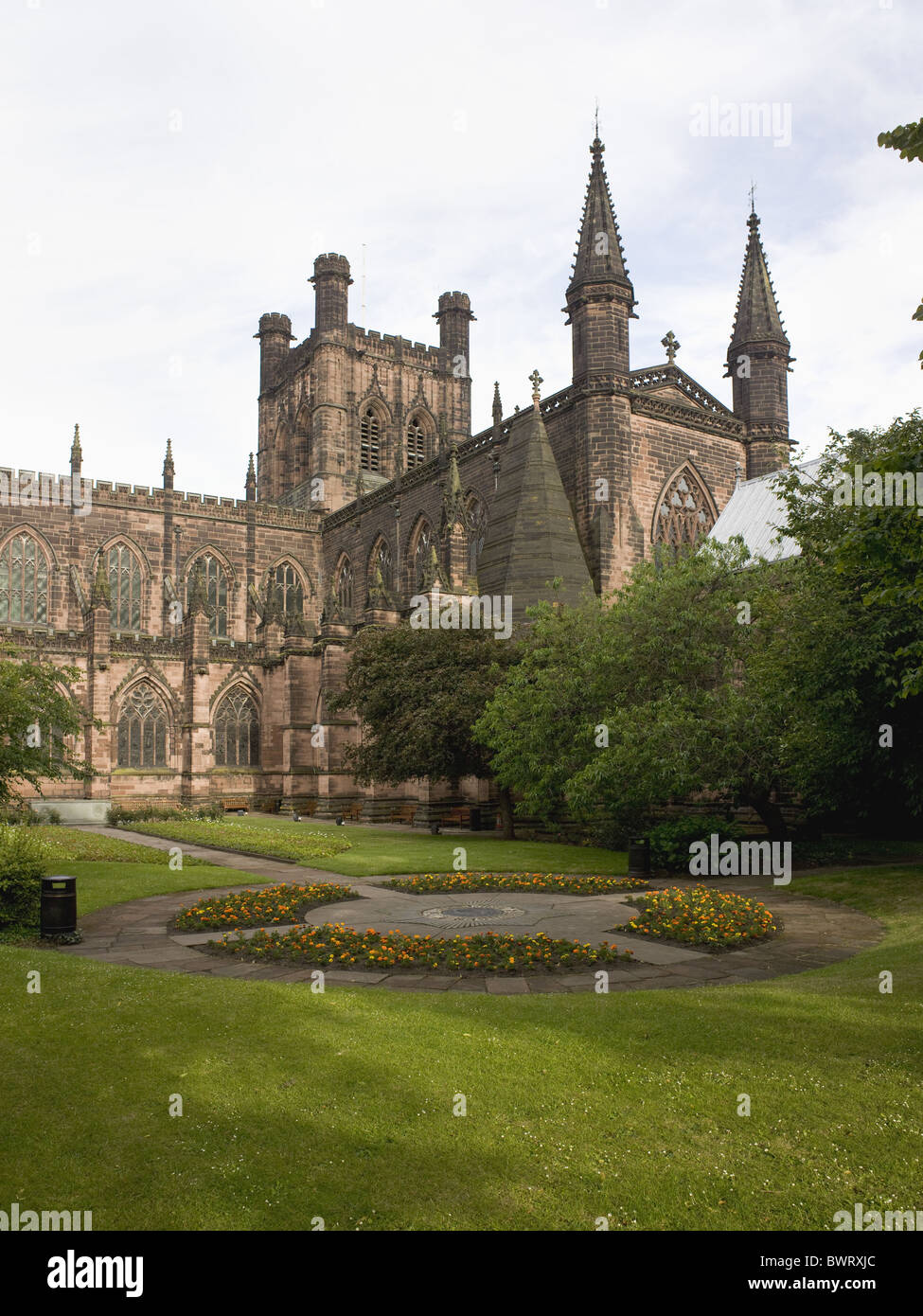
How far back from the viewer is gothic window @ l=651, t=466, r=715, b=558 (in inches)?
1400

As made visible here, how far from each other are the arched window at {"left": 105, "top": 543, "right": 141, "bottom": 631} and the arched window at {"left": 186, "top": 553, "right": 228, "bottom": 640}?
3004mm

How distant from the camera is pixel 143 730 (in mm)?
42219

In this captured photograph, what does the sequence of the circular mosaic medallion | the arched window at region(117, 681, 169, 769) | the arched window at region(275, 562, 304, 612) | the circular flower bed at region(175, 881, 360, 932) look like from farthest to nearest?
the arched window at region(275, 562, 304, 612)
the arched window at region(117, 681, 169, 769)
the circular mosaic medallion
the circular flower bed at region(175, 881, 360, 932)

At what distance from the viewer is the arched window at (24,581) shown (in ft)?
151

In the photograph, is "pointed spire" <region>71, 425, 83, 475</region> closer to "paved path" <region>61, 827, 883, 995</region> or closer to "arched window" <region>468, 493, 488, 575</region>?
"arched window" <region>468, 493, 488, 575</region>

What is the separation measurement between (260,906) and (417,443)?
49.9 m

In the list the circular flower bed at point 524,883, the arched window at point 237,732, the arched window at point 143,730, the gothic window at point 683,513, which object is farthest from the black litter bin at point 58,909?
the arched window at point 237,732

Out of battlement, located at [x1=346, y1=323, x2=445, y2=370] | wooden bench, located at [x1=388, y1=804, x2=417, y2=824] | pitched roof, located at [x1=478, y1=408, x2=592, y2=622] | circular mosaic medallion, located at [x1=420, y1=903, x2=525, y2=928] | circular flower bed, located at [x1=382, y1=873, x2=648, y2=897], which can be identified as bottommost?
wooden bench, located at [x1=388, y1=804, x2=417, y2=824]

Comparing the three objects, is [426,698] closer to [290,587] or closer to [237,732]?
[237,732]

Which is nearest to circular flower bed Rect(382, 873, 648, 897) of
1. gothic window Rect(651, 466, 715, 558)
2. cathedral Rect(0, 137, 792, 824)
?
cathedral Rect(0, 137, 792, 824)

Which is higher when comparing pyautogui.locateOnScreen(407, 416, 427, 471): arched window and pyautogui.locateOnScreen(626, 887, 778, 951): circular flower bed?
pyautogui.locateOnScreen(407, 416, 427, 471): arched window

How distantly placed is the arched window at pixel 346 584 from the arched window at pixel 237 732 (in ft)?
28.8

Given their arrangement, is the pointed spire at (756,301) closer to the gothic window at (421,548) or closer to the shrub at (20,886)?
the gothic window at (421,548)

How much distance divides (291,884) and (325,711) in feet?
83.8
